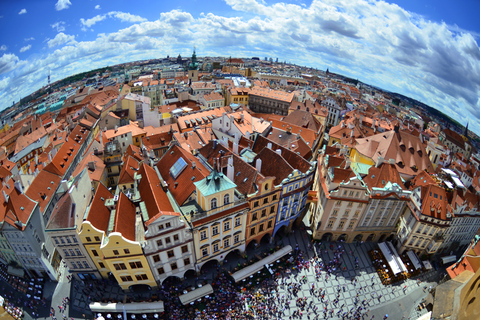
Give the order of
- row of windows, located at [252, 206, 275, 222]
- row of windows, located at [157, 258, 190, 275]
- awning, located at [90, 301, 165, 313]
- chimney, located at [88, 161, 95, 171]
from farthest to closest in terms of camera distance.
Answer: chimney, located at [88, 161, 95, 171]
row of windows, located at [252, 206, 275, 222]
row of windows, located at [157, 258, 190, 275]
awning, located at [90, 301, 165, 313]

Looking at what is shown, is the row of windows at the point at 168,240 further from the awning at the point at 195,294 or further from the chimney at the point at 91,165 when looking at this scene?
the chimney at the point at 91,165

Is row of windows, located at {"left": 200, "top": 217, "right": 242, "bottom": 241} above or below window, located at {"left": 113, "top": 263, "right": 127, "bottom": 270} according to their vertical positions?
above

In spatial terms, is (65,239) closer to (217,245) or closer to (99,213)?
(99,213)

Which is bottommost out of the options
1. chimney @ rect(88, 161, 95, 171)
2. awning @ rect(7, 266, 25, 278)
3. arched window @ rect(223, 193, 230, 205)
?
arched window @ rect(223, 193, 230, 205)

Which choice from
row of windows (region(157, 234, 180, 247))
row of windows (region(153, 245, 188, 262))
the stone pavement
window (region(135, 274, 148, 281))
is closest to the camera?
row of windows (region(157, 234, 180, 247))

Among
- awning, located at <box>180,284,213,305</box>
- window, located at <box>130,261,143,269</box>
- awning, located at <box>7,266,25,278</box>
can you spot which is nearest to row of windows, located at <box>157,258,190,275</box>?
window, located at <box>130,261,143,269</box>

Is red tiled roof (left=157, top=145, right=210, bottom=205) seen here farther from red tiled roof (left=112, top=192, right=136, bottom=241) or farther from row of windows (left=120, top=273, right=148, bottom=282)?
row of windows (left=120, top=273, right=148, bottom=282)

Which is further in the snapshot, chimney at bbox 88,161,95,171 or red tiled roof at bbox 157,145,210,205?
chimney at bbox 88,161,95,171

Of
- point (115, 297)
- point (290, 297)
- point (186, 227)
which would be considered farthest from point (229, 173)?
point (115, 297)
